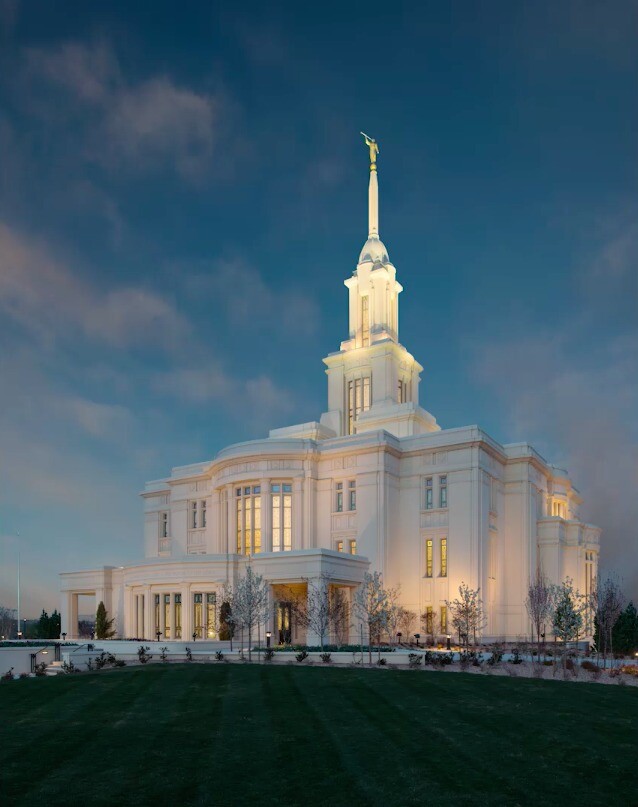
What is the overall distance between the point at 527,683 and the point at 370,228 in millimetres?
51281

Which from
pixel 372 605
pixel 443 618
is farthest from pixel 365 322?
pixel 372 605

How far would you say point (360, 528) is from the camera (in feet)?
171

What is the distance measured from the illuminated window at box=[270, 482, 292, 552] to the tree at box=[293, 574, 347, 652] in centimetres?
567

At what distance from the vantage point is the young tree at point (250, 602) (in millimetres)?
38469

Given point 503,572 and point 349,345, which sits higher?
point 349,345

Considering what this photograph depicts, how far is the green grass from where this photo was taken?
12750 mm

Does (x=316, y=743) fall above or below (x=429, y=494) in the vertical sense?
below

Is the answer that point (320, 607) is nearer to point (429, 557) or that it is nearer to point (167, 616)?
point (429, 557)

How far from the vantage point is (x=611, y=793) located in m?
13.1

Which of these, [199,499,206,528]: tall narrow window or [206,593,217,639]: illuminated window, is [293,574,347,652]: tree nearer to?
[206,593,217,639]: illuminated window

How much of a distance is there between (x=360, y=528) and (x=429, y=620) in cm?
729

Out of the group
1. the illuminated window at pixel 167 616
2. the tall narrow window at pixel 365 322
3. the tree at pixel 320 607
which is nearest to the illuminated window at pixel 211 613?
the illuminated window at pixel 167 616

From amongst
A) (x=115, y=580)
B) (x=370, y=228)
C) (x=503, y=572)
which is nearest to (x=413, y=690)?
(x=503, y=572)

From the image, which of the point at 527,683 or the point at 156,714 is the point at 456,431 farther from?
the point at 156,714
